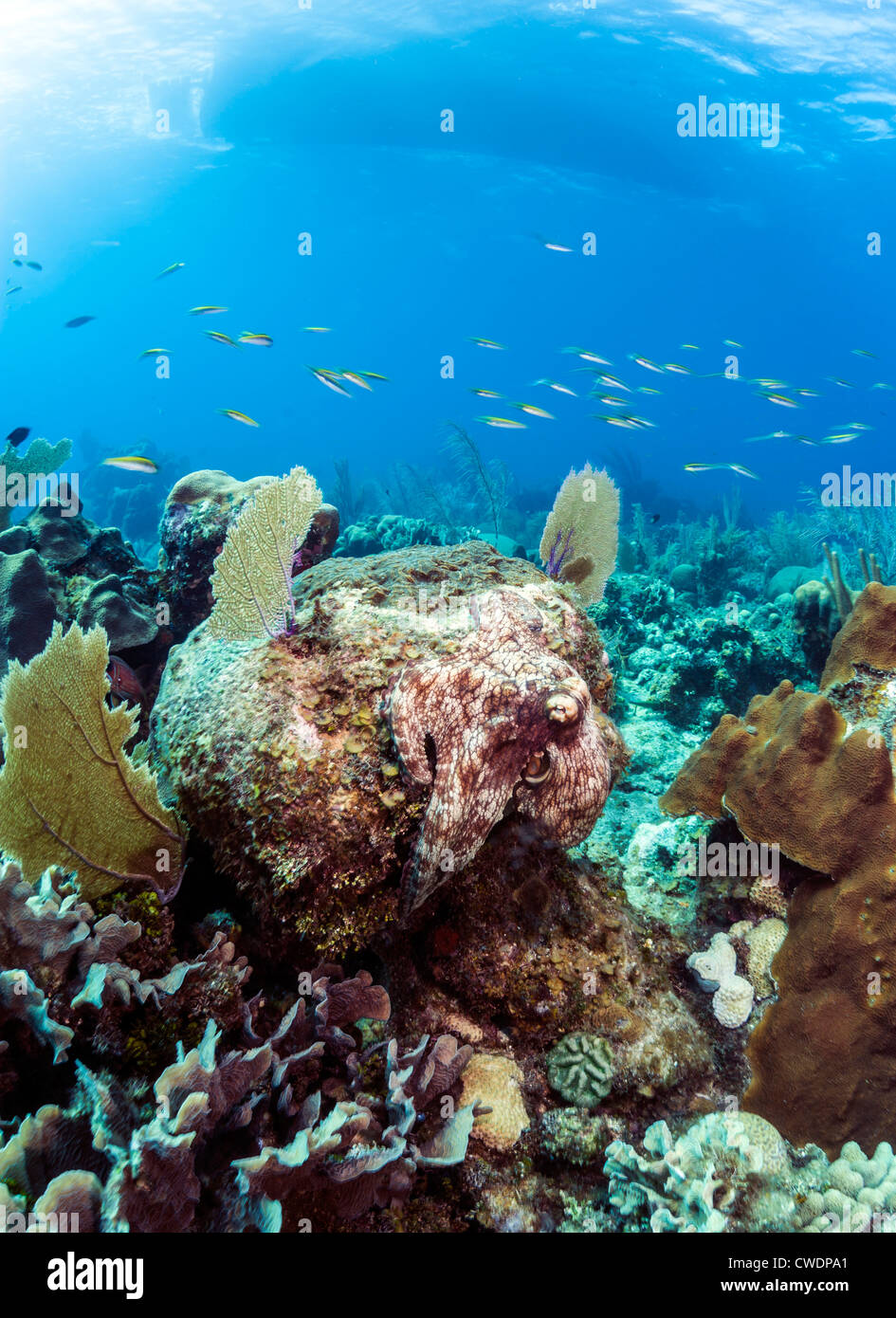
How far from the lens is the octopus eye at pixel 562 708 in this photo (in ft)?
8.26

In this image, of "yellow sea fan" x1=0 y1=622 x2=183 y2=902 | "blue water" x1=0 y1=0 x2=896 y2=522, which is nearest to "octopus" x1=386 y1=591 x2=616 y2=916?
"yellow sea fan" x1=0 y1=622 x2=183 y2=902

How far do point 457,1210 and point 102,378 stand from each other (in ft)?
536

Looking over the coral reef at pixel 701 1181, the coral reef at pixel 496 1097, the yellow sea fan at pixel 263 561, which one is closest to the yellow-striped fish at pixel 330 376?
the yellow sea fan at pixel 263 561

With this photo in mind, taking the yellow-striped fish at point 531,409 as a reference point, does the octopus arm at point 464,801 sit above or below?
below

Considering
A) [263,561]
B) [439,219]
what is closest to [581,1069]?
[263,561]

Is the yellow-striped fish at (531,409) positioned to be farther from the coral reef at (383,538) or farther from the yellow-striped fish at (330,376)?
the coral reef at (383,538)

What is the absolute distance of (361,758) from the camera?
8.88 feet

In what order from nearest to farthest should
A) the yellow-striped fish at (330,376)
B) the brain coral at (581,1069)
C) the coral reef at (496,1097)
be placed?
the coral reef at (496,1097)
the brain coral at (581,1069)
the yellow-striped fish at (330,376)

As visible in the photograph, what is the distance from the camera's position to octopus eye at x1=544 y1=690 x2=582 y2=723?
2518 millimetres

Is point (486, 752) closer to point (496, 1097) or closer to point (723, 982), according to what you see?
point (496, 1097)

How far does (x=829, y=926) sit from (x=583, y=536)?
3625mm

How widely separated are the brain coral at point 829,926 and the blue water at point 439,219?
706 cm

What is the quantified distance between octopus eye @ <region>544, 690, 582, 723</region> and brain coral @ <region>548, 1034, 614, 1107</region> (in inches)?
64.3

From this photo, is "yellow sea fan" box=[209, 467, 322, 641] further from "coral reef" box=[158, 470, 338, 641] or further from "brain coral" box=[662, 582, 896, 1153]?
"brain coral" box=[662, 582, 896, 1153]
